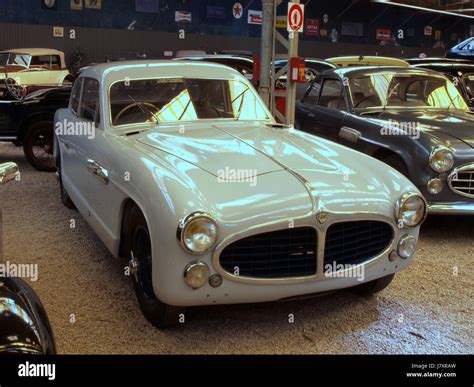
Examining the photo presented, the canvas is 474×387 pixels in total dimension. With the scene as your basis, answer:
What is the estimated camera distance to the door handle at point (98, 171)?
346cm

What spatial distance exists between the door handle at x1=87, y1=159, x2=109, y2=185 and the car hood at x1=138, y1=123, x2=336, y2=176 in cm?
33

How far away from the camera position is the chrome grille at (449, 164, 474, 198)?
174 inches

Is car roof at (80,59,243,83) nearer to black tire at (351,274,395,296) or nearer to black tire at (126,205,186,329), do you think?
black tire at (126,205,186,329)

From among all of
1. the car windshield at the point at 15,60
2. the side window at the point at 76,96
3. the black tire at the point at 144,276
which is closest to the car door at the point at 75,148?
the side window at the point at 76,96

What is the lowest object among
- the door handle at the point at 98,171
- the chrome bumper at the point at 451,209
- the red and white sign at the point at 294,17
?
the chrome bumper at the point at 451,209

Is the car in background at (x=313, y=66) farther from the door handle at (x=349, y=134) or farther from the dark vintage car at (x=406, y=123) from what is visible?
the door handle at (x=349, y=134)

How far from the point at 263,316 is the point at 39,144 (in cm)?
504

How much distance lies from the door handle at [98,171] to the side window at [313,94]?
362 centimetres

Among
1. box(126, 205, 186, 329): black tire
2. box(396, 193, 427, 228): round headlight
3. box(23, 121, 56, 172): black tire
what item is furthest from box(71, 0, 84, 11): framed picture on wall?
box(396, 193, 427, 228): round headlight

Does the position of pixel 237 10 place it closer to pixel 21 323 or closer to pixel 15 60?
pixel 15 60

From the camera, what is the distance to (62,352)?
9.01ft

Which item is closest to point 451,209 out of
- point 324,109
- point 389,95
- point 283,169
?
point 389,95
